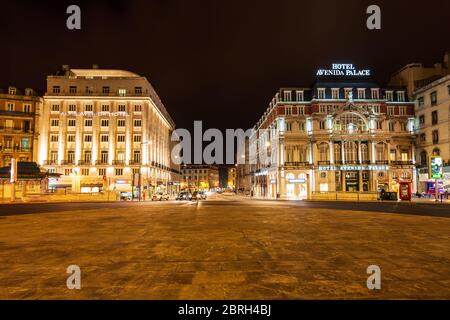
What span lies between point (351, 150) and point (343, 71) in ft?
52.5

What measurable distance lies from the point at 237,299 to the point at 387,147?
6470cm

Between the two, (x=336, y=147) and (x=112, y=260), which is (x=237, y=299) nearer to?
(x=112, y=260)

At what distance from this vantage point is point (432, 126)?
57.0 m

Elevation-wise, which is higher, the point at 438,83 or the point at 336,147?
the point at 438,83

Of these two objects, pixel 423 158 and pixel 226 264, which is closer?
pixel 226 264

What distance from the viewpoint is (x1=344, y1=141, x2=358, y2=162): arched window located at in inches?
2406

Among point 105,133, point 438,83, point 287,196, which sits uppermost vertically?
point 438,83

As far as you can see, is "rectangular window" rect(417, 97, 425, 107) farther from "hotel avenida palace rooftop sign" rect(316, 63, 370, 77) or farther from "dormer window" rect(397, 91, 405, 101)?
"hotel avenida palace rooftop sign" rect(316, 63, 370, 77)

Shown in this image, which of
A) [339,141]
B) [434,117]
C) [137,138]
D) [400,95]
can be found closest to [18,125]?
[137,138]

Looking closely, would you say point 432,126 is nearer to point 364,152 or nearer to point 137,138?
point 364,152

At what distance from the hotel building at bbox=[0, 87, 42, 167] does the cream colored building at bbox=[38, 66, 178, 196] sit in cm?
178

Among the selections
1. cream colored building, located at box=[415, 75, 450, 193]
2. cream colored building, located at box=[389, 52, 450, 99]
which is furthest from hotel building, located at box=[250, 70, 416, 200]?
cream colored building, located at box=[389, 52, 450, 99]

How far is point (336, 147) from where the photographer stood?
61281 mm
